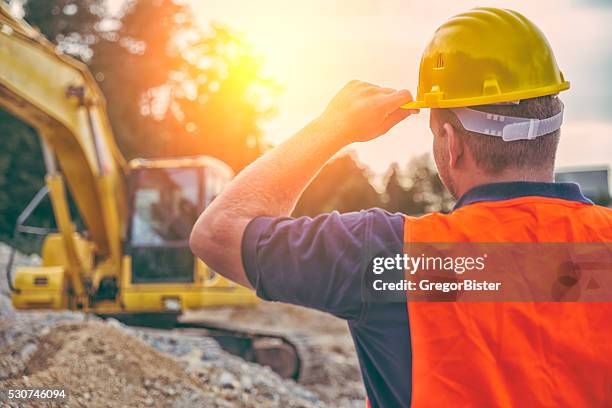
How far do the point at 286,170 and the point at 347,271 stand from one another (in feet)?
0.89

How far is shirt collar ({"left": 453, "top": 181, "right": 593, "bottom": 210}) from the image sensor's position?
4.73ft

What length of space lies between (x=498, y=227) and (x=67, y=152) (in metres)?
6.60

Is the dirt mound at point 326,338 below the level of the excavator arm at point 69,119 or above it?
below

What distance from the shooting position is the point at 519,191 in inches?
56.8

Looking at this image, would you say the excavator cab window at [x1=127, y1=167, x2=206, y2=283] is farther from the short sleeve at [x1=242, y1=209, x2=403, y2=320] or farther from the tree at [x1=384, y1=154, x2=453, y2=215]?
the tree at [x1=384, y1=154, x2=453, y2=215]

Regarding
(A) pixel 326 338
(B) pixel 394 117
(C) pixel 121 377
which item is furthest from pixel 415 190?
(B) pixel 394 117

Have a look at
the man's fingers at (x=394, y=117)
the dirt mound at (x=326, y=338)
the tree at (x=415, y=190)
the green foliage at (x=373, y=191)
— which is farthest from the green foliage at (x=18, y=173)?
the man's fingers at (x=394, y=117)

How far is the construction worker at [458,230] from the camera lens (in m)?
1.32

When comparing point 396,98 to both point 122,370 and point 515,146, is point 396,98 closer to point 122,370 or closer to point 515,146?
point 515,146

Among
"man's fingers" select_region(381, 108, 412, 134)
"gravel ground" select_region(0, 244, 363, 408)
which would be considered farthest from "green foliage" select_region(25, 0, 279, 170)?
"man's fingers" select_region(381, 108, 412, 134)

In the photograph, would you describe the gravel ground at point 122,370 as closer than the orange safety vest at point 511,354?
No

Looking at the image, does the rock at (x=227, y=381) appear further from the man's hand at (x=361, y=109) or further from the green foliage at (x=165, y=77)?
the green foliage at (x=165, y=77)

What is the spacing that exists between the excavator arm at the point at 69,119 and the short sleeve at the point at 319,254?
5.17 m

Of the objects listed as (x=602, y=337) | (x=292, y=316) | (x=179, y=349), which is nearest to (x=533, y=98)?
(x=602, y=337)
